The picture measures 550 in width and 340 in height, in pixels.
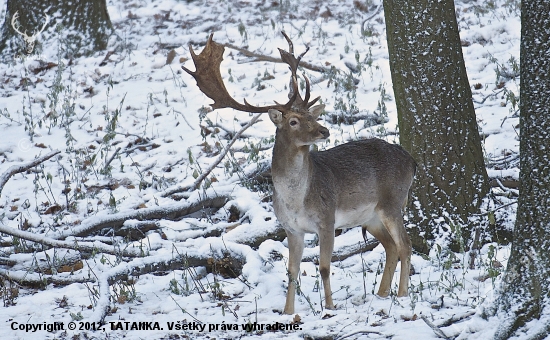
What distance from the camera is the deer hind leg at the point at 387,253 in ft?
20.8

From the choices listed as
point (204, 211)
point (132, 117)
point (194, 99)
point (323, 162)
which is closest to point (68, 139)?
point (132, 117)

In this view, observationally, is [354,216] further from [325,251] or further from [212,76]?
[212,76]

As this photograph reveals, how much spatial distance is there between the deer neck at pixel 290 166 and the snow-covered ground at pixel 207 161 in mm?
856

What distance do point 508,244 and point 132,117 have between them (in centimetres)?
623

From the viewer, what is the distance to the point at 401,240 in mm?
6324

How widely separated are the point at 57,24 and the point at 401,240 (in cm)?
893

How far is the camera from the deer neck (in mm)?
6000

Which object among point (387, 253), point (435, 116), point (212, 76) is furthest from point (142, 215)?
point (435, 116)

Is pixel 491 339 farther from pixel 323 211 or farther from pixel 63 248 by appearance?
pixel 63 248

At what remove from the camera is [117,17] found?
1532 centimetres

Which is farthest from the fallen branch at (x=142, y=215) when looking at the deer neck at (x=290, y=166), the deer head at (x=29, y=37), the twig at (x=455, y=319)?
the deer head at (x=29, y=37)

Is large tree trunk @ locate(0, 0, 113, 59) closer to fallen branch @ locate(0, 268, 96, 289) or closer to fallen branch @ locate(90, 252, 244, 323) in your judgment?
fallen branch @ locate(0, 268, 96, 289)

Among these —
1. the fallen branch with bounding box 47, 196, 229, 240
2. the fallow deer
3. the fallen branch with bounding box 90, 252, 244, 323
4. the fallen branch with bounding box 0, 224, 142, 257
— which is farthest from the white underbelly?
the fallen branch with bounding box 47, 196, 229, 240

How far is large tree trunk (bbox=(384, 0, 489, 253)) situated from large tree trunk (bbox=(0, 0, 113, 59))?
7.84m
